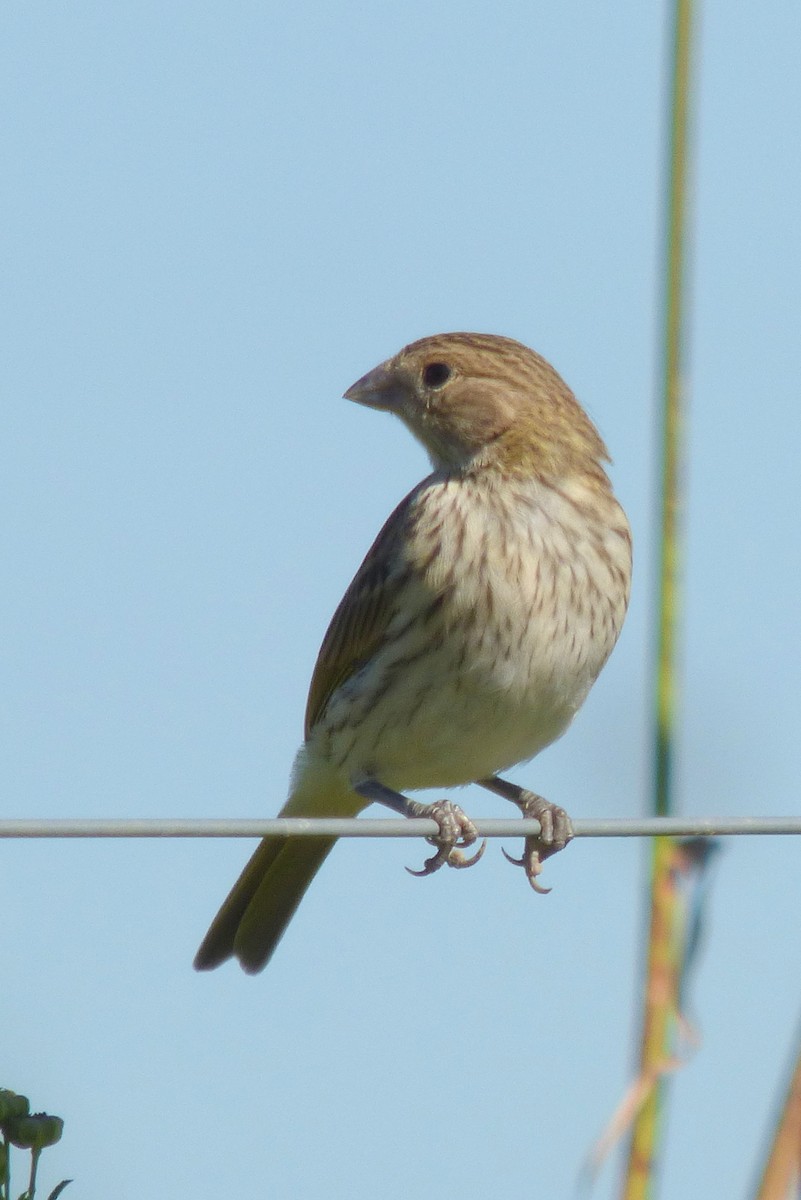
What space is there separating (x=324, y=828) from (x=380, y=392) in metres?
3.16

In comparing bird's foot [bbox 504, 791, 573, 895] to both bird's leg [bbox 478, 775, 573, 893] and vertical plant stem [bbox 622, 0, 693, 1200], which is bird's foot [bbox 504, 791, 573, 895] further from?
vertical plant stem [bbox 622, 0, 693, 1200]

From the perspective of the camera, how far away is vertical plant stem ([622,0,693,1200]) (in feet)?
4.97

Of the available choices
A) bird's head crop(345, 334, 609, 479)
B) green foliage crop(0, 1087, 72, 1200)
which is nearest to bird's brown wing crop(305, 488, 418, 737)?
bird's head crop(345, 334, 609, 479)

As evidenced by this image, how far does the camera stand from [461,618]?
5188 mm

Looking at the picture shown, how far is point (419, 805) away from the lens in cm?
551

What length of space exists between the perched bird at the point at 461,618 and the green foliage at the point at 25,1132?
2.79m

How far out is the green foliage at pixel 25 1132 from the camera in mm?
1960

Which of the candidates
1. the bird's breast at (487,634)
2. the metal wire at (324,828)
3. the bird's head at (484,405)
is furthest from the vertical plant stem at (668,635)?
the bird's head at (484,405)

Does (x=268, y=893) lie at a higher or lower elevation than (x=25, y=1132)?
higher

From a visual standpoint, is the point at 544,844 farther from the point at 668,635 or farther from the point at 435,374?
the point at 668,635

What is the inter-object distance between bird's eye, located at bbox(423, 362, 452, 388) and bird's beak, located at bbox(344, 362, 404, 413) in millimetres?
98

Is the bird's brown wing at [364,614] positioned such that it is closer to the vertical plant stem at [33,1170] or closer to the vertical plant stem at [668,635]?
the vertical plant stem at [33,1170]

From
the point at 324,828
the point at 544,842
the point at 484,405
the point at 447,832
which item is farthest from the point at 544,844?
the point at 324,828

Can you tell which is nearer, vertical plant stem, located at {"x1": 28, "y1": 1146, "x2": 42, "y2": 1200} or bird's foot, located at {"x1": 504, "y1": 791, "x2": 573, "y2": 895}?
vertical plant stem, located at {"x1": 28, "y1": 1146, "x2": 42, "y2": 1200}
